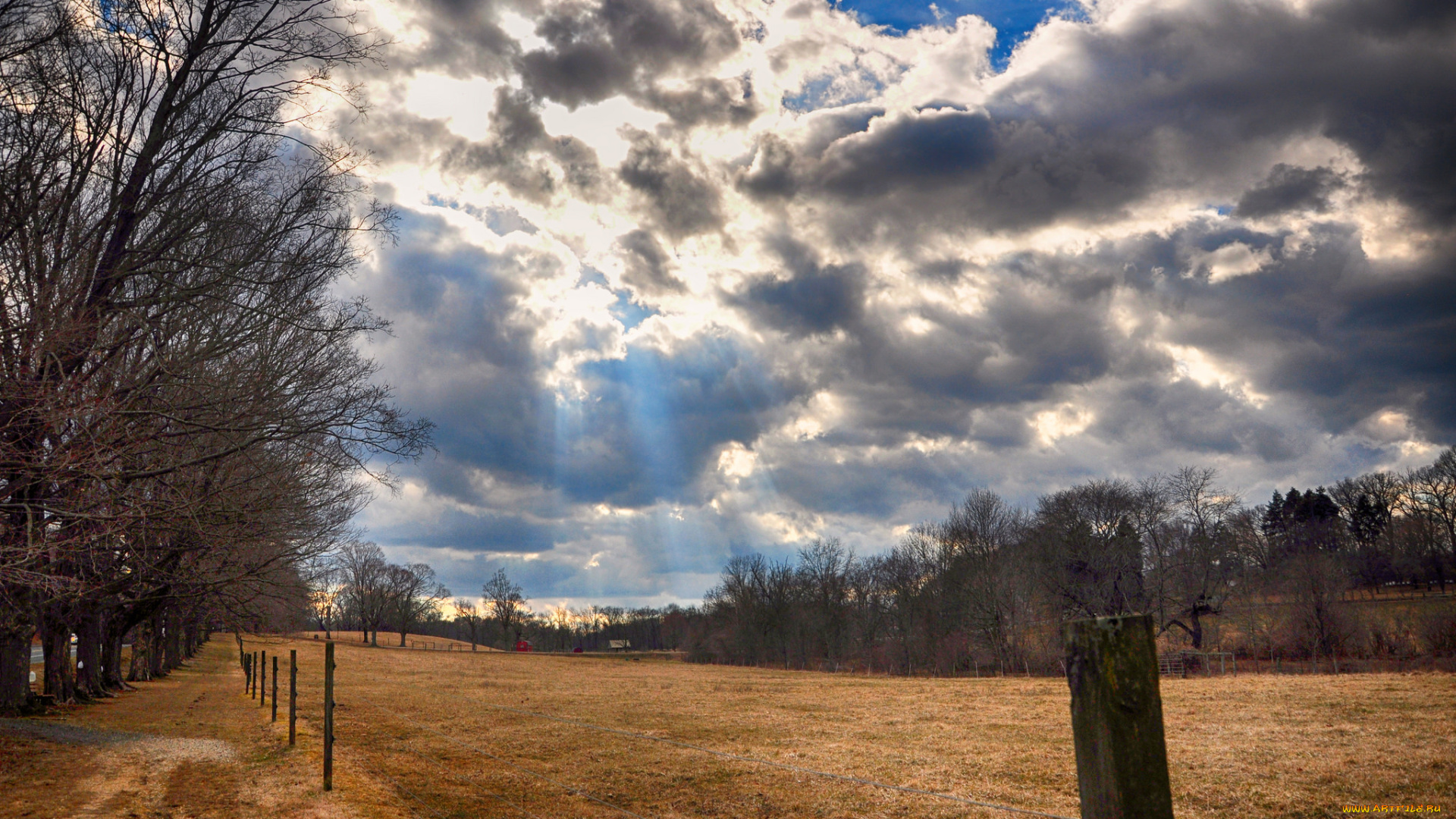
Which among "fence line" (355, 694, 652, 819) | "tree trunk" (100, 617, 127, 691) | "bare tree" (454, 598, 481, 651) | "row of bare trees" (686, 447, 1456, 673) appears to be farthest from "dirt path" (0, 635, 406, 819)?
"bare tree" (454, 598, 481, 651)

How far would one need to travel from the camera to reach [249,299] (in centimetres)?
1178

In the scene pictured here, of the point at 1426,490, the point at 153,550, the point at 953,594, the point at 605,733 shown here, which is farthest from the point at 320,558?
the point at 1426,490

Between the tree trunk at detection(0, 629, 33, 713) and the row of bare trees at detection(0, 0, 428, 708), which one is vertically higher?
the row of bare trees at detection(0, 0, 428, 708)

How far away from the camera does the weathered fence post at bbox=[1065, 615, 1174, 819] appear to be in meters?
2.68

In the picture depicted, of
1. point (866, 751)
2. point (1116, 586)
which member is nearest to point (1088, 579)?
point (1116, 586)

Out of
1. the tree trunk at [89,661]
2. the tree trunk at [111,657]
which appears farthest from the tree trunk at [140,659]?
the tree trunk at [89,661]

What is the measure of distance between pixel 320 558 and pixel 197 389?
23768 mm

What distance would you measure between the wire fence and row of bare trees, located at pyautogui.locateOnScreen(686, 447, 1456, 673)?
42175 mm

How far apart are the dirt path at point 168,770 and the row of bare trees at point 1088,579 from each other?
48.2m

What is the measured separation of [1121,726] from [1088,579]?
2555 inches

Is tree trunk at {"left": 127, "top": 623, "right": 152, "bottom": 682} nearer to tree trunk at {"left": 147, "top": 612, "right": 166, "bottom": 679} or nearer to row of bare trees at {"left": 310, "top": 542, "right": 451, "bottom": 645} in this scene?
tree trunk at {"left": 147, "top": 612, "right": 166, "bottom": 679}

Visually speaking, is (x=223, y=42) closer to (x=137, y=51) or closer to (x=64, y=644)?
(x=137, y=51)

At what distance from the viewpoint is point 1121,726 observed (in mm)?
2707

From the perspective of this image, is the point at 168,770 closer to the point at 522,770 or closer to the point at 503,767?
the point at 503,767
